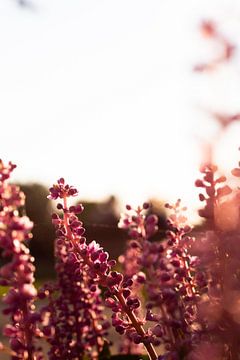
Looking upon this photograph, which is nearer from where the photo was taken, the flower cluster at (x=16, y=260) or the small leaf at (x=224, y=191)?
the flower cluster at (x=16, y=260)

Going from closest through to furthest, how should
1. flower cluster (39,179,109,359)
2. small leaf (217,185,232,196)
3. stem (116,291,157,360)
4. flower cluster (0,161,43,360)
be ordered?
flower cluster (0,161,43,360), small leaf (217,185,232,196), stem (116,291,157,360), flower cluster (39,179,109,359)

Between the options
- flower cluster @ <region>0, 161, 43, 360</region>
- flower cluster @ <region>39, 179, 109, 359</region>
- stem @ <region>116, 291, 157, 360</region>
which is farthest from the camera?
flower cluster @ <region>39, 179, 109, 359</region>

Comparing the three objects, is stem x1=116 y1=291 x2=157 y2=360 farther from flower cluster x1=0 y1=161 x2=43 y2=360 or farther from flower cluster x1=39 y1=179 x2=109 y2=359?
flower cluster x1=0 y1=161 x2=43 y2=360

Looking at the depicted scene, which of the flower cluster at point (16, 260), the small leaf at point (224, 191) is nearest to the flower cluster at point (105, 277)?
the flower cluster at point (16, 260)

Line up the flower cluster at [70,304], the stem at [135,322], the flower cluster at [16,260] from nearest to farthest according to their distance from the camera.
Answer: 1. the flower cluster at [16,260]
2. the stem at [135,322]
3. the flower cluster at [70,304]

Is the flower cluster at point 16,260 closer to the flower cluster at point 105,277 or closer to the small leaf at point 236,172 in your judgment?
the flower cluster at point 105,277

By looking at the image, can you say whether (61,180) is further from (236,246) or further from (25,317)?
(236,246)

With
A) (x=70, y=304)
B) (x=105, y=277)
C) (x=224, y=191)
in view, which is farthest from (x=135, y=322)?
(x=70, y=304)

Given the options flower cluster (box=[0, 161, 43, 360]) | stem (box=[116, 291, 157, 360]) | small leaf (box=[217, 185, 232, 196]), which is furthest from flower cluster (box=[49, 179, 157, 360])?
small leaf (box=[217, 185, 232, 196])

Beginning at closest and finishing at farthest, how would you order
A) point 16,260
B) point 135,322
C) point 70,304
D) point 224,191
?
point 16,260
point 224,191
point 135,322
point 70,304

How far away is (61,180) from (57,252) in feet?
2.14

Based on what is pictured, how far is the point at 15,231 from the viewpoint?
3.91 ft

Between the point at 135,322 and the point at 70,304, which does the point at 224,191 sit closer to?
the point at 135,322

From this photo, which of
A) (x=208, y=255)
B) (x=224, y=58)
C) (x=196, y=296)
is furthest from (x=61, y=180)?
(x=224, y=58)
